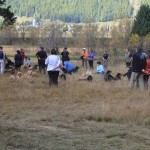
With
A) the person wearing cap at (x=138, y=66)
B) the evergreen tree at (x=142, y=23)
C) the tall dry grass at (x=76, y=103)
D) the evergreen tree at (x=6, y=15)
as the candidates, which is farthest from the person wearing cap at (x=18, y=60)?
the evergreen tree at (x=142, y=23)

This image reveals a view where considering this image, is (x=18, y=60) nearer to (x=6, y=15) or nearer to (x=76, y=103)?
(x=6, y=15)

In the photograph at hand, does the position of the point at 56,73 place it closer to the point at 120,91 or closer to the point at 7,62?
the point at 120,91

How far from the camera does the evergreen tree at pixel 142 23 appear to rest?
6838 centimetres

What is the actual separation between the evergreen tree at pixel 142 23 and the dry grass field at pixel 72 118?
52795mm

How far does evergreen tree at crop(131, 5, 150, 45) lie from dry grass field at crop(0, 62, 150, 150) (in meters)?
52.8

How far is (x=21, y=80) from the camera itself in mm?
18953

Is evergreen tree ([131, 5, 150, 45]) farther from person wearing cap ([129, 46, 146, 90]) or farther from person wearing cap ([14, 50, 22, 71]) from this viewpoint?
person wearing cap ([129, 46, 146, 90])

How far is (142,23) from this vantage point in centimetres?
6975

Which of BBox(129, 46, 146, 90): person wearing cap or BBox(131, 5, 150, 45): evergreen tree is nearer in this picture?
BBox(129, 46, 146, 90): person wearing cap

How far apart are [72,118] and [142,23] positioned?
61.8m

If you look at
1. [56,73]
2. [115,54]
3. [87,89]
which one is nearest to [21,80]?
[56,73]

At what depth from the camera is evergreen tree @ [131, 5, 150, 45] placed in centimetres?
6838

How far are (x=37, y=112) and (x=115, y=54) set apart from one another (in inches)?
1411

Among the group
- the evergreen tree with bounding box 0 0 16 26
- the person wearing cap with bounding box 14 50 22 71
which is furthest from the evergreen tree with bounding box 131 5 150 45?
the person wearing cap with bounding box 14 50 22 71
